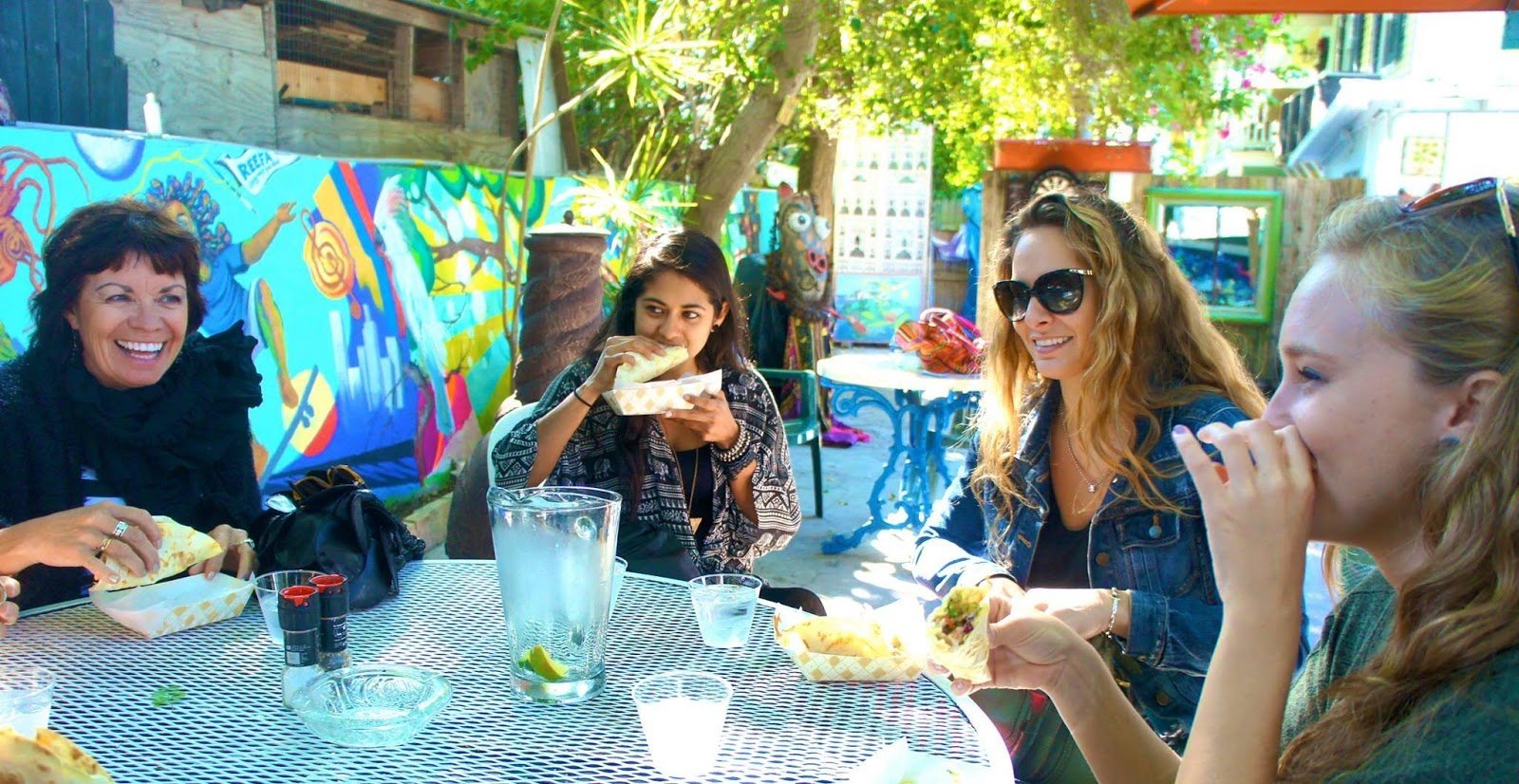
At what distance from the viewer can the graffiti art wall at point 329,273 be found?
427 cm

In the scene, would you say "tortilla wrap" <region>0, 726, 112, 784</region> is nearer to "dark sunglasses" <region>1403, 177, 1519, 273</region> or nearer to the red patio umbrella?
"dark sunglasses" <region>1403, 177, 1519, 273</region>

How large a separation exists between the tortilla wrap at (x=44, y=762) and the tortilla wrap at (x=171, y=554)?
81 centimetres

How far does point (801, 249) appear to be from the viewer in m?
10.1

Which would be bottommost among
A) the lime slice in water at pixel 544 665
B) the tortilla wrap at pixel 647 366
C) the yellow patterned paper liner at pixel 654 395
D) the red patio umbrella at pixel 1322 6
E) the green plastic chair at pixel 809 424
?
the green plastic chair at pixel 809 424

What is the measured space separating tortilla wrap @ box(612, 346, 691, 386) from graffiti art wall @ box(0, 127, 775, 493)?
1.59 metres

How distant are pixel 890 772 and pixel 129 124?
5.17 metres

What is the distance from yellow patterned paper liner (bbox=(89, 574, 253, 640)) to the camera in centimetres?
215

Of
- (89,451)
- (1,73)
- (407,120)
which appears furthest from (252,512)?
(407,120)

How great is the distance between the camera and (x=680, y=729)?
5.40 ft

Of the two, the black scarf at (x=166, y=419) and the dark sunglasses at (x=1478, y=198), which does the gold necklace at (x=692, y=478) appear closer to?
the black scarf at (x=166, y=419)

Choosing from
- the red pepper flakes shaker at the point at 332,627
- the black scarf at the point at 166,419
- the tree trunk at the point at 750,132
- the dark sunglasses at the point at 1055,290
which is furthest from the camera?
the tree trunk at the point at 750,132

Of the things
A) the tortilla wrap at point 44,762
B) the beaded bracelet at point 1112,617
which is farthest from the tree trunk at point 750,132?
the tortilla wrap at point 44,762

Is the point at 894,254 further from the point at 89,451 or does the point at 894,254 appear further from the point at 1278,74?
the point at 89,451

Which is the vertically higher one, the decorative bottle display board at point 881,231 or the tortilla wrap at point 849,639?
the decorative bottle display board at point 881,231
